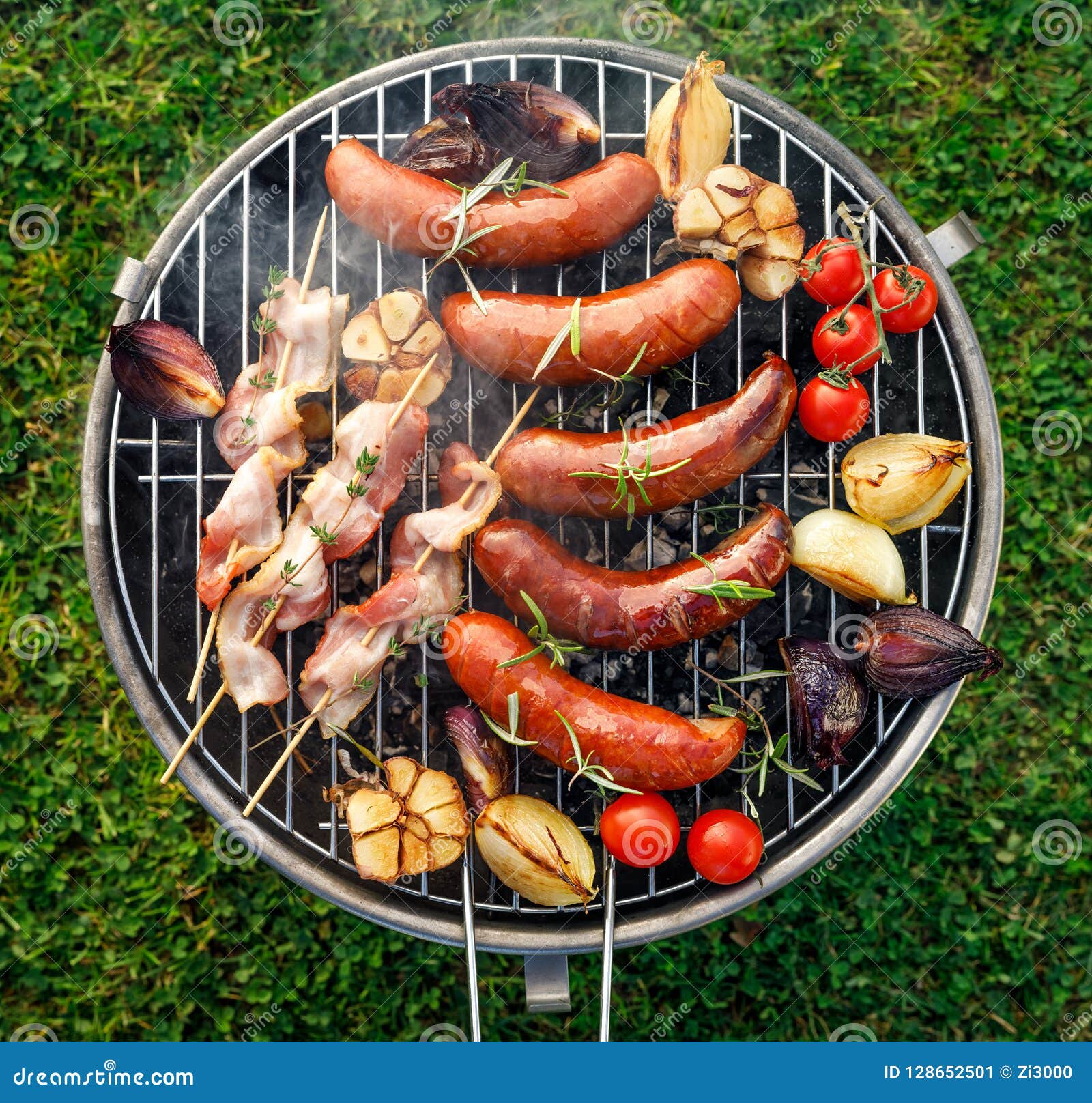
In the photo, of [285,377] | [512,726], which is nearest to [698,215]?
[285,377]

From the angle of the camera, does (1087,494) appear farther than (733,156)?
Yes

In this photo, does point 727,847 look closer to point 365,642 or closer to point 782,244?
point 365,642

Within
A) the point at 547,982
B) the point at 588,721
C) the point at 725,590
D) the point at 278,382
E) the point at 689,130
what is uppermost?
the point at 689,130

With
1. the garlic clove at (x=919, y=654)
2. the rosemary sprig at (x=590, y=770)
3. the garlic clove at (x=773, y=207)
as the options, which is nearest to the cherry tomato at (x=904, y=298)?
the garlic clove at (x=773, y=207)

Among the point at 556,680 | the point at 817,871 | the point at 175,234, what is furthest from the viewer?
the point at 817,871

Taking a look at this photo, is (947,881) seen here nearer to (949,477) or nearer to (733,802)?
(733,802)

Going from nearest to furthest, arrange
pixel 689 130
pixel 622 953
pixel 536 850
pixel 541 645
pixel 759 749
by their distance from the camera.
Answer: pixel 541 645
pixel 536 850
pixel 689 130
pixel 759 749
pixel 622 953

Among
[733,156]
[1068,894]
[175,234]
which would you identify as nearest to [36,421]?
[175,234]
